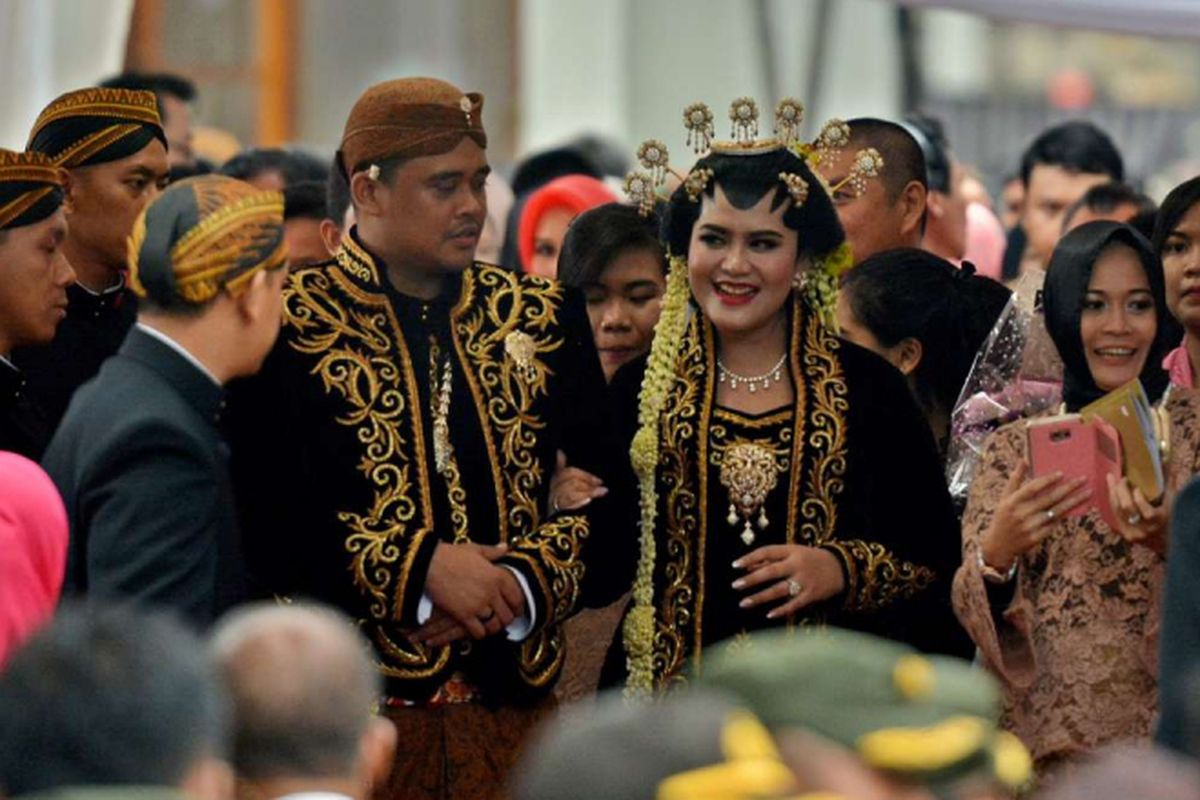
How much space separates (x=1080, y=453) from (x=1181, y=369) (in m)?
0.44

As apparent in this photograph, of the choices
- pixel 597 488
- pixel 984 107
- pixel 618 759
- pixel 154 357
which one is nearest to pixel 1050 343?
pixel 597 488

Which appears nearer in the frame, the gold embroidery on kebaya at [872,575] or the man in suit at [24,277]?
the man in suit at [24,277]

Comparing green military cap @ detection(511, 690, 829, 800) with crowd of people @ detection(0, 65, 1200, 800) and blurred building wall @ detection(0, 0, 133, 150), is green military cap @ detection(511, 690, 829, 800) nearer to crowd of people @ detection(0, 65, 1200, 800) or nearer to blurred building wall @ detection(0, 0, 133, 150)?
crowd of people @ detection(0, 65, 1200, 800)

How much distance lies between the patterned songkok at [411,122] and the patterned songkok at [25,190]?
0.56 m

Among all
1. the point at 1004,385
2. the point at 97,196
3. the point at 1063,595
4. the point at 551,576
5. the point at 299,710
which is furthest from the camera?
the point at 1004,385

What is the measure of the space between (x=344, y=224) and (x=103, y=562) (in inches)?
92.7

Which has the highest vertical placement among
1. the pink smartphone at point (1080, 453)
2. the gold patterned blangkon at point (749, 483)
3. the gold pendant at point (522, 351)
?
the gold pendant at point (522, 351)

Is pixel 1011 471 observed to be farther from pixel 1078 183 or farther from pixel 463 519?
pixel 1078 183

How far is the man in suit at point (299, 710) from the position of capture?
11.8 ft

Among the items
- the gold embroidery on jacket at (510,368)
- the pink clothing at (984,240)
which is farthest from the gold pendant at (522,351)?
the pink clothing at (984,240)

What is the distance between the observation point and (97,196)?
19.2 feet

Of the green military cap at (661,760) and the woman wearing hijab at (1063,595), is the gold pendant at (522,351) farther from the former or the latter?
the green military cap at (661,760)

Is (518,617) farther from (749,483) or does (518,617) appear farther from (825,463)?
(825,463)

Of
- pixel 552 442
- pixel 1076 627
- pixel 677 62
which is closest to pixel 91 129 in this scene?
pixel 552 442
